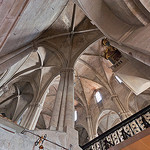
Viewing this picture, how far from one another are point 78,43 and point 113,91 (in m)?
5.49

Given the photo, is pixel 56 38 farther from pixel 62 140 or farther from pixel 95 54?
pixel 62 140

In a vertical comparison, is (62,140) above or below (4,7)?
above

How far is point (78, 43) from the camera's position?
11094 millimetres

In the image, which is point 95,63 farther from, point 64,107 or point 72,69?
point 64,107

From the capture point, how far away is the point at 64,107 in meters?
Answer: 5.82

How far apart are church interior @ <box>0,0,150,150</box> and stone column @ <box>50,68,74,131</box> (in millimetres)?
38

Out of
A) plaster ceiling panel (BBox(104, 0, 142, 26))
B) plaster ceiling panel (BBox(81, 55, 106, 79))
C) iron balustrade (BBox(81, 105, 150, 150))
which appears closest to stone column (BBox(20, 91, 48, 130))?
iron balustrade (BBox(81, 105, 150, 150))

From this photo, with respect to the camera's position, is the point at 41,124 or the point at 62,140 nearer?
the point at 62,140

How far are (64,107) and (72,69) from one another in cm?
353

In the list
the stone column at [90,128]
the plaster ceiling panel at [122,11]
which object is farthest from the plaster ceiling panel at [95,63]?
the plaster ceiling panel at [122,11]

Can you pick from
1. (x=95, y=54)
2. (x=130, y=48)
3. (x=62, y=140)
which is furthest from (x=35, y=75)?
(x=130, y=48)

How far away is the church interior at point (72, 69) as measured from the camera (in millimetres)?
3262

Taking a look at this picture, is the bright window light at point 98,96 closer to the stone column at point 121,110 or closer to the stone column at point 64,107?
the stone column at point 121,110

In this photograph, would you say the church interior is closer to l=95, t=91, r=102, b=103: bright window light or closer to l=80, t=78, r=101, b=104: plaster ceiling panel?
l=95, t=91, r=102, b=103: bright window light
